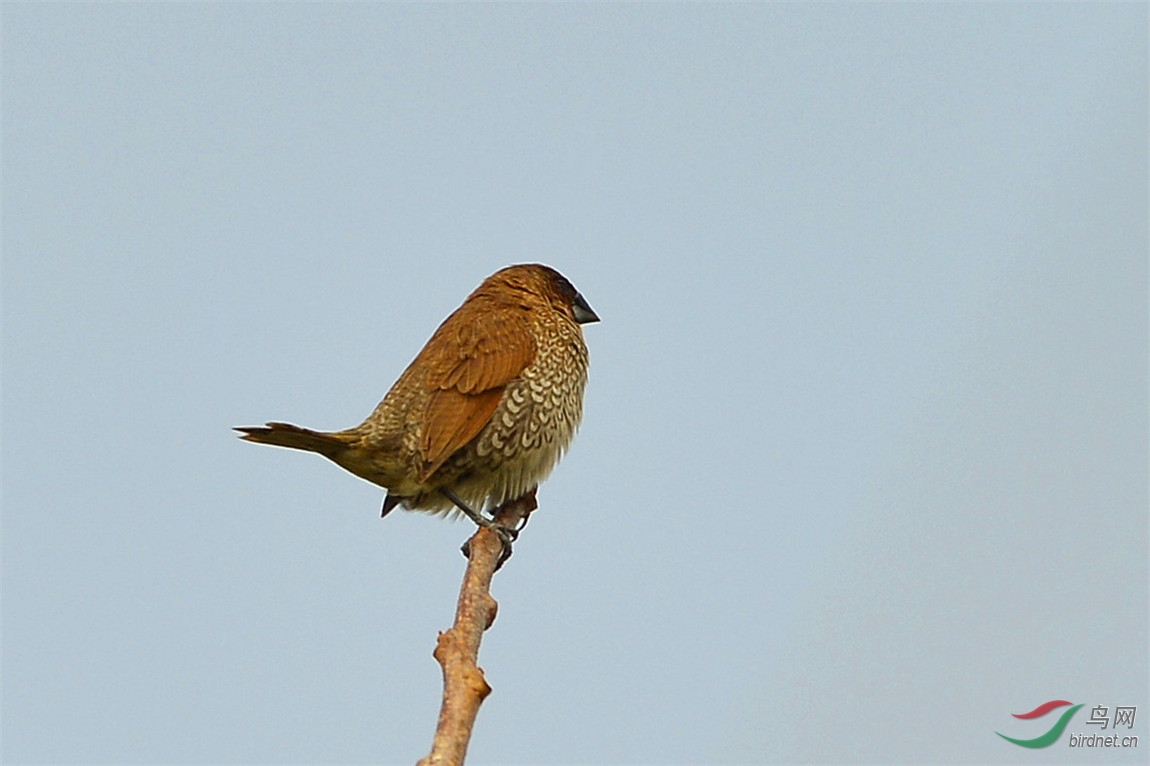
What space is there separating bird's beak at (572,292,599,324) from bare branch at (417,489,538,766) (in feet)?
8.99

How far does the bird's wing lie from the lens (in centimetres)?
602

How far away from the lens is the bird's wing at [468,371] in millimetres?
6016

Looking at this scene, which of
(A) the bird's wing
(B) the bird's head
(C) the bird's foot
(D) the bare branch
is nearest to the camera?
(D) the bare branch

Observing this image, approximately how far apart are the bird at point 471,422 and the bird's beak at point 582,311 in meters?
0.61

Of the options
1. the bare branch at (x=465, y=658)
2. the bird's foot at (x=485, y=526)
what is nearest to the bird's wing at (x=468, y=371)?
the bird's foot at (x=485, y=526)

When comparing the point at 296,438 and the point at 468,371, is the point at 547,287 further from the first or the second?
the point at 296,438

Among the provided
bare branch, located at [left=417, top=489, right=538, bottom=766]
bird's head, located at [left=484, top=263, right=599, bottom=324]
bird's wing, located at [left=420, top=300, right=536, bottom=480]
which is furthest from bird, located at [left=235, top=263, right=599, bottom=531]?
bare branch, located at [left=417, top=489, right=538, bottom=766]

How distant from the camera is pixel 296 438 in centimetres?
571

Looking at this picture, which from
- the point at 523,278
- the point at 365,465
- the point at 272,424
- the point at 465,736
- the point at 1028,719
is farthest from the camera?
the point at 523,278

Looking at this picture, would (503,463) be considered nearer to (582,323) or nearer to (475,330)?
(475,330)

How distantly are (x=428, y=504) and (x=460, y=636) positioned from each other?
2922 millimetres

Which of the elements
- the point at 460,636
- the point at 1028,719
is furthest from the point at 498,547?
the point at 1028,719

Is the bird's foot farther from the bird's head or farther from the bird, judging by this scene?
the bird's head

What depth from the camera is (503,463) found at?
243 inches
